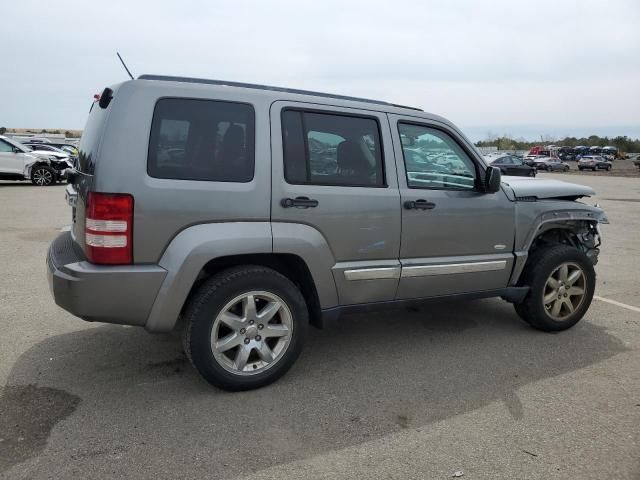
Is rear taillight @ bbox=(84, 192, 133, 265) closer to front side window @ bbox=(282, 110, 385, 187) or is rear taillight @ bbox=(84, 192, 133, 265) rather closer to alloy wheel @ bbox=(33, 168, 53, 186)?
front side window @ bbox=(282, 110, 385, 187)

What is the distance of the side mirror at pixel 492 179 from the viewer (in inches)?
155

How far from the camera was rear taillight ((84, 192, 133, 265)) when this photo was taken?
2.85m

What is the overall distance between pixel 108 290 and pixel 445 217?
242cm

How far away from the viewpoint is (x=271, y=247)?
3.20m

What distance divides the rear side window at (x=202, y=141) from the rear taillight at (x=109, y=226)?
0.85ft

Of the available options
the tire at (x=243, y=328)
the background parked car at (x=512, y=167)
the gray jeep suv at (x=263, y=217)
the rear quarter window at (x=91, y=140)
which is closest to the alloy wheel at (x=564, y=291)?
the gray jeep suv at (x=263, y=217)

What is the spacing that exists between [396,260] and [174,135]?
1.77 meters

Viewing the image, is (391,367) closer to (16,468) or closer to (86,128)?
(16,468)

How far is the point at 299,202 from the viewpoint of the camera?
328 cm

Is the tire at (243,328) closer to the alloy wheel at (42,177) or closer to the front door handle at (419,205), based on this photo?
the front door handle at (419,205)

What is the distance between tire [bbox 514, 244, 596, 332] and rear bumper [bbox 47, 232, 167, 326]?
312cm

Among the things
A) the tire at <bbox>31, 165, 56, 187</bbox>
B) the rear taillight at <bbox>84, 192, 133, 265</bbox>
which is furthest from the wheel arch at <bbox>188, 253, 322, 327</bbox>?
the tire at <bbox>31, 165, 56, 187</bbox>

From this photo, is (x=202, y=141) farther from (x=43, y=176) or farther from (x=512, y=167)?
(x=512, y=167)

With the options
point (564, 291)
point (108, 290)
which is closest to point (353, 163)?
point (108, 290)
